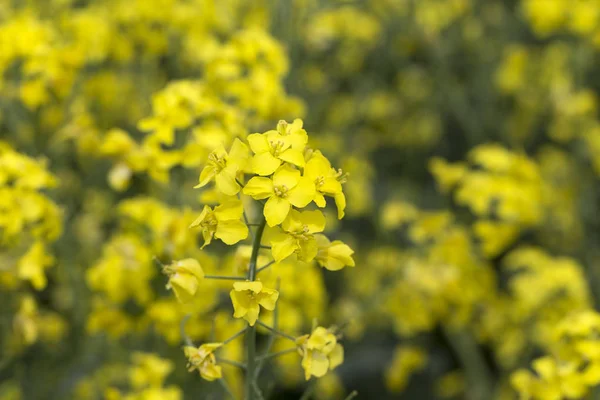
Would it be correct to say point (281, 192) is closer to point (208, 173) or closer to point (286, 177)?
point (286, 177)

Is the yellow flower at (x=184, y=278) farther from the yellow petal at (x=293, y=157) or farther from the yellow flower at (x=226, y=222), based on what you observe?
the yellow petal at (x=293, y=157)

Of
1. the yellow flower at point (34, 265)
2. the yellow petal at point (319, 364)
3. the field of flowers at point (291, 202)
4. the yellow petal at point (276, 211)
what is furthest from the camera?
the yellow flower at point (34, 265)

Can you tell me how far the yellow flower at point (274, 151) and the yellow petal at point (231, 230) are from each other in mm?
85

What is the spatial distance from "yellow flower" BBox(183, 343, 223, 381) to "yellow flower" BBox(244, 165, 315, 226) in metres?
0.24

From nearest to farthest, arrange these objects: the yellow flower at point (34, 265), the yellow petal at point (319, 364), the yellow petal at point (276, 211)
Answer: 1. the yellow petal at point (276, 211)
2. the yellow petal at point (319, 364)
3. the yellow flower at point (34, 265)

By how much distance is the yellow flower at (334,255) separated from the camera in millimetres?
1164

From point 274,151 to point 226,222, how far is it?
13 cm

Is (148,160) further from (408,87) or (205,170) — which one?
(408,87)

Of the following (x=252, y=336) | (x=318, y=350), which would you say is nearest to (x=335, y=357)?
(x=318, y=350)

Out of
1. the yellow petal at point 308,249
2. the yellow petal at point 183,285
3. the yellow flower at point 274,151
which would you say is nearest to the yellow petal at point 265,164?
the yellow flower at point 274,151

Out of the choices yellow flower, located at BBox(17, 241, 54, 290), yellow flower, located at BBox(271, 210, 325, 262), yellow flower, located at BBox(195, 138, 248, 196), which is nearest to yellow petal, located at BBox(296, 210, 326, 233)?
yellow flower, located at BBox(271, 210, 325, 262)

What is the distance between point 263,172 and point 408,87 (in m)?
2.70

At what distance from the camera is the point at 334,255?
1172 millimetres

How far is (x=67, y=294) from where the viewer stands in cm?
244
